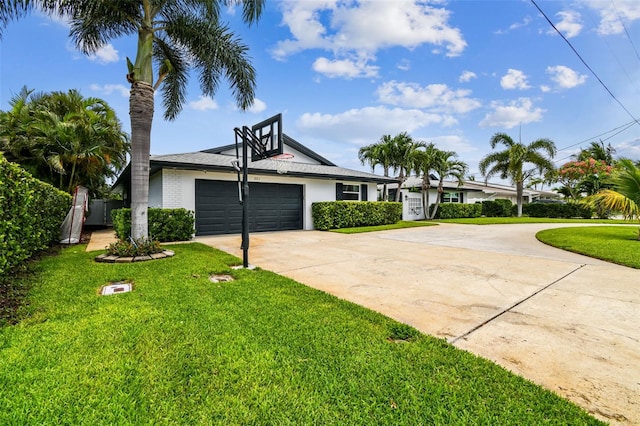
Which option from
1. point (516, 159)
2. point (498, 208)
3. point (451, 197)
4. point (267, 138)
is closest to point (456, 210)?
point (451, 197)

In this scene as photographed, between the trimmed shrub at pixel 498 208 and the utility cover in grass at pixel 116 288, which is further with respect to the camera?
the trimmed shrub at pixel 498 208

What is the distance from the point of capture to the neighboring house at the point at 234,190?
1070cm

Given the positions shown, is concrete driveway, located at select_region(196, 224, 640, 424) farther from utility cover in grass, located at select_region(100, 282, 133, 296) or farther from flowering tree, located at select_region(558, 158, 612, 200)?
flowering tree, located at select_region(558, 158, 612, 200)

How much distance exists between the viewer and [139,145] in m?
6.58

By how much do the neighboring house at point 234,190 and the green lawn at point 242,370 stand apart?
7.56 m

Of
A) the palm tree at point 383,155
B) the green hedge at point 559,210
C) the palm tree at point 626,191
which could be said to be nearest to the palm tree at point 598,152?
the green hedge at point 559,210

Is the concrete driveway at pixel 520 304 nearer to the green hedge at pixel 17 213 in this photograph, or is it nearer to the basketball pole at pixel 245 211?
the basketball pole at pixel 245 211

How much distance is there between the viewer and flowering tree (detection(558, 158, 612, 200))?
2384 centimetres

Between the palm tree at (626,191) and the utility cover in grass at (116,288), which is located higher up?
the palm tree at (626,191)

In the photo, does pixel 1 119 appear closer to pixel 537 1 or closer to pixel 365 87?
pixel 365 87

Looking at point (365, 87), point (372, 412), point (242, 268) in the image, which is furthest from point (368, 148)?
point (372, 412)

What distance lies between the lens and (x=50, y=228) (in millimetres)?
7488

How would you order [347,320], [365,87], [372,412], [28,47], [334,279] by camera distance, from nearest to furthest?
[372,412], [347,320], [334,279], [28,47], [365,87]

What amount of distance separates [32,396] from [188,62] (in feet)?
29.4
